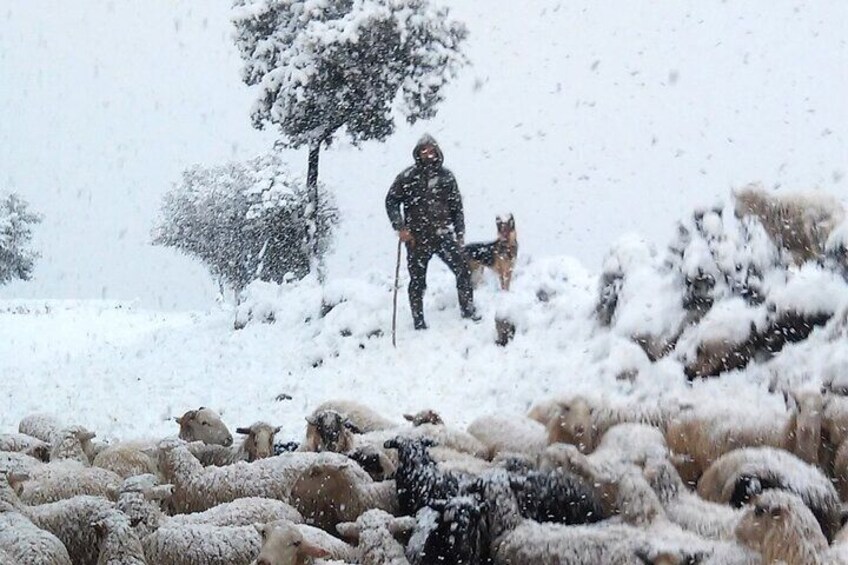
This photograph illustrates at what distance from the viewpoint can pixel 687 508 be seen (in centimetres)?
362

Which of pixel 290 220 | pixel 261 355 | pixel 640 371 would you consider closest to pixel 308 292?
pixel 261 355

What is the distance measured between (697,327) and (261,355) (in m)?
5.07

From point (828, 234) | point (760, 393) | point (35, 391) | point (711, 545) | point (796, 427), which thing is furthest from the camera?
point (35, 391)

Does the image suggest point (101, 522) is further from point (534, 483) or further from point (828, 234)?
point (828, 234)

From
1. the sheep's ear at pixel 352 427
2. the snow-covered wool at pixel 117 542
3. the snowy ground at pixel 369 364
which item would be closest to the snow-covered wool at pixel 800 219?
the snowy ground at pixel 369 364

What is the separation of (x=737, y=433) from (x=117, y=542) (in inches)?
115

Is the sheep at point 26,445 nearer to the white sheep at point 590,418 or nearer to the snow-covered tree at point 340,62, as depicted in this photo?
the white sheep at point 590,418

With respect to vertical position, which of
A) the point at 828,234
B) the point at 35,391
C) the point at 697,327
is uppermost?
the point at 828,234

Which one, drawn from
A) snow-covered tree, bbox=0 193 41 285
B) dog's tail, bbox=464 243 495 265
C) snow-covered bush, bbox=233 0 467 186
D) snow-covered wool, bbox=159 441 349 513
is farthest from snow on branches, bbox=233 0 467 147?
snow-covered tree, bbox=0 193 41 285

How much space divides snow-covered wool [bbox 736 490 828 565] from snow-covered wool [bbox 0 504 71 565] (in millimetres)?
2233

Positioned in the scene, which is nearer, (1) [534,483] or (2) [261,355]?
(1) [534,483]

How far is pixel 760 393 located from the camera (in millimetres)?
5809

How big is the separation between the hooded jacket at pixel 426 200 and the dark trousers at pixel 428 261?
91mm

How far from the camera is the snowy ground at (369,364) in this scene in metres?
6.92
